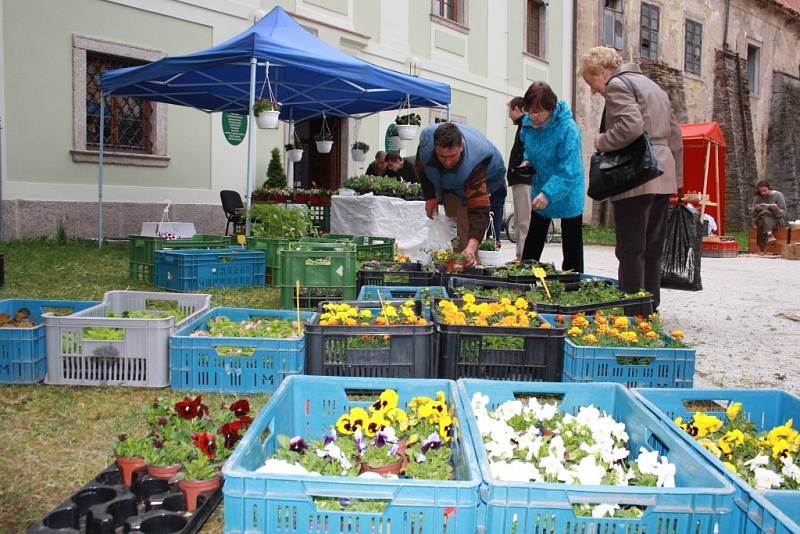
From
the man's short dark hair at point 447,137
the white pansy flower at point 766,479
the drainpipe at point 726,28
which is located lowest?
the white pansy flower at point 766,479

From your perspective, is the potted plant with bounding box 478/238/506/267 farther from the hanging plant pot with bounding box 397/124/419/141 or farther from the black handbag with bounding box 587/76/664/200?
the hanging plant pot with bounding box 397/124/419/141

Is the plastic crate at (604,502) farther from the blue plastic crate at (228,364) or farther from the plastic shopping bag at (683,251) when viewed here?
the plastic shopping bag at (683,251)

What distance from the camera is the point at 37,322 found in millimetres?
3736

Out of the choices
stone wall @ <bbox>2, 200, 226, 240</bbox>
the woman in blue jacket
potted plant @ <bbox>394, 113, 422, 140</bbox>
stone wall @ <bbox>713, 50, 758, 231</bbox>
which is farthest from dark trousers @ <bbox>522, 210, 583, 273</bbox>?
stone wall @ <bbox>713, 50, 758, 231</bbox>

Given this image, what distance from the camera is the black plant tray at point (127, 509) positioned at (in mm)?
1780

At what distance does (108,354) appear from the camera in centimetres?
322

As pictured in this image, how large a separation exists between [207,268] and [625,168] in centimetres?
356

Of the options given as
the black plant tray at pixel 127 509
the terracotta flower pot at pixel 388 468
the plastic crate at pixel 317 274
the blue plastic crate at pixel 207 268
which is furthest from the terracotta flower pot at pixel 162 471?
the blue plastic crate at pixel 207 268

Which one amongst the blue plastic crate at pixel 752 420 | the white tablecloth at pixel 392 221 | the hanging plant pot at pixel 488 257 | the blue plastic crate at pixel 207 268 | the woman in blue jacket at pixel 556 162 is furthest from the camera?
the white tablecloth at pixel 392 221

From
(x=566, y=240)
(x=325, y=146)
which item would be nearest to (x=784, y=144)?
(x=325, y=146)

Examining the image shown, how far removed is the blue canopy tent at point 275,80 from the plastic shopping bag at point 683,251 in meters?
3.91

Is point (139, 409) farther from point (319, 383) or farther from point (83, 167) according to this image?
point (83, 167)

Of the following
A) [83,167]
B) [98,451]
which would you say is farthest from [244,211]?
[98,451]

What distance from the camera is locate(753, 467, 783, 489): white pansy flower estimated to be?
6.15 feet
